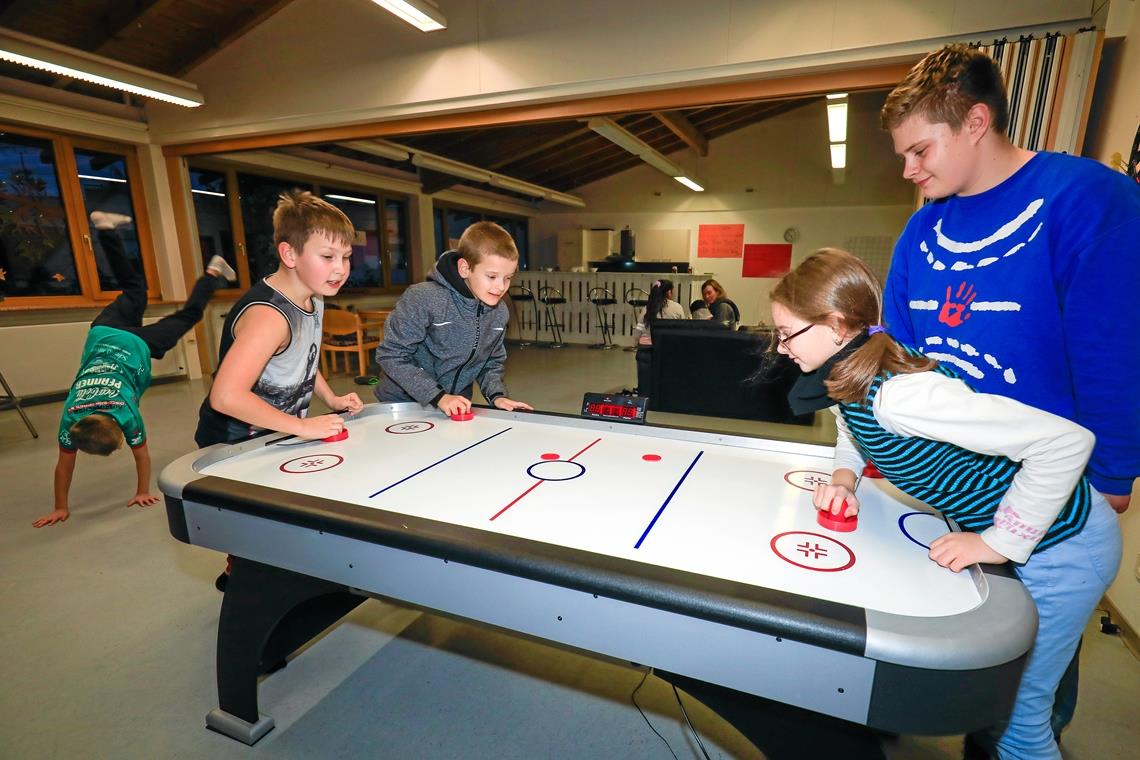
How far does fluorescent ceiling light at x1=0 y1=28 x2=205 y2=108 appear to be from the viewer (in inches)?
149

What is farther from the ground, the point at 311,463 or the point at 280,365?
the point at 280,365

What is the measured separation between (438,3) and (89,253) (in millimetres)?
4264

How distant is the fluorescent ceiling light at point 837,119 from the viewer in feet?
18.5

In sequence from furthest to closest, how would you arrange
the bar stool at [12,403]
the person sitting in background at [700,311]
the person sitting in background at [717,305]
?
the person sitting in background at [700,311]
the person sitting in background at [717,305]
the bar stool at [12,403]

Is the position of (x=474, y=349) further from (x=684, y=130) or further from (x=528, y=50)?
(x=684, y=130)

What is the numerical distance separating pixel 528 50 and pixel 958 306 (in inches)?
148

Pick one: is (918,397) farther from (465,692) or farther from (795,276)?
(465,692)

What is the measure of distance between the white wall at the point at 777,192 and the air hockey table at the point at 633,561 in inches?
345

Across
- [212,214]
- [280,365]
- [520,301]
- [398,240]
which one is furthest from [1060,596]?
[398,240]

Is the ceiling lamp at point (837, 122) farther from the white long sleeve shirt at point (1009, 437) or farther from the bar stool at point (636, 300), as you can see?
the white long sleeve shirt at point (1009, 437)

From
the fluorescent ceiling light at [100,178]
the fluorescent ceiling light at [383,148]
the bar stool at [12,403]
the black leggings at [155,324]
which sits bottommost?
the bar stool at [12,403]

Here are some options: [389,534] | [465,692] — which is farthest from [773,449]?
[465,692]

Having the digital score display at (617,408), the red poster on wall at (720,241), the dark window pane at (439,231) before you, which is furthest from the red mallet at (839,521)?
the red poster on wall at (720,241)

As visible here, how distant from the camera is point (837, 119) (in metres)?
6.04
